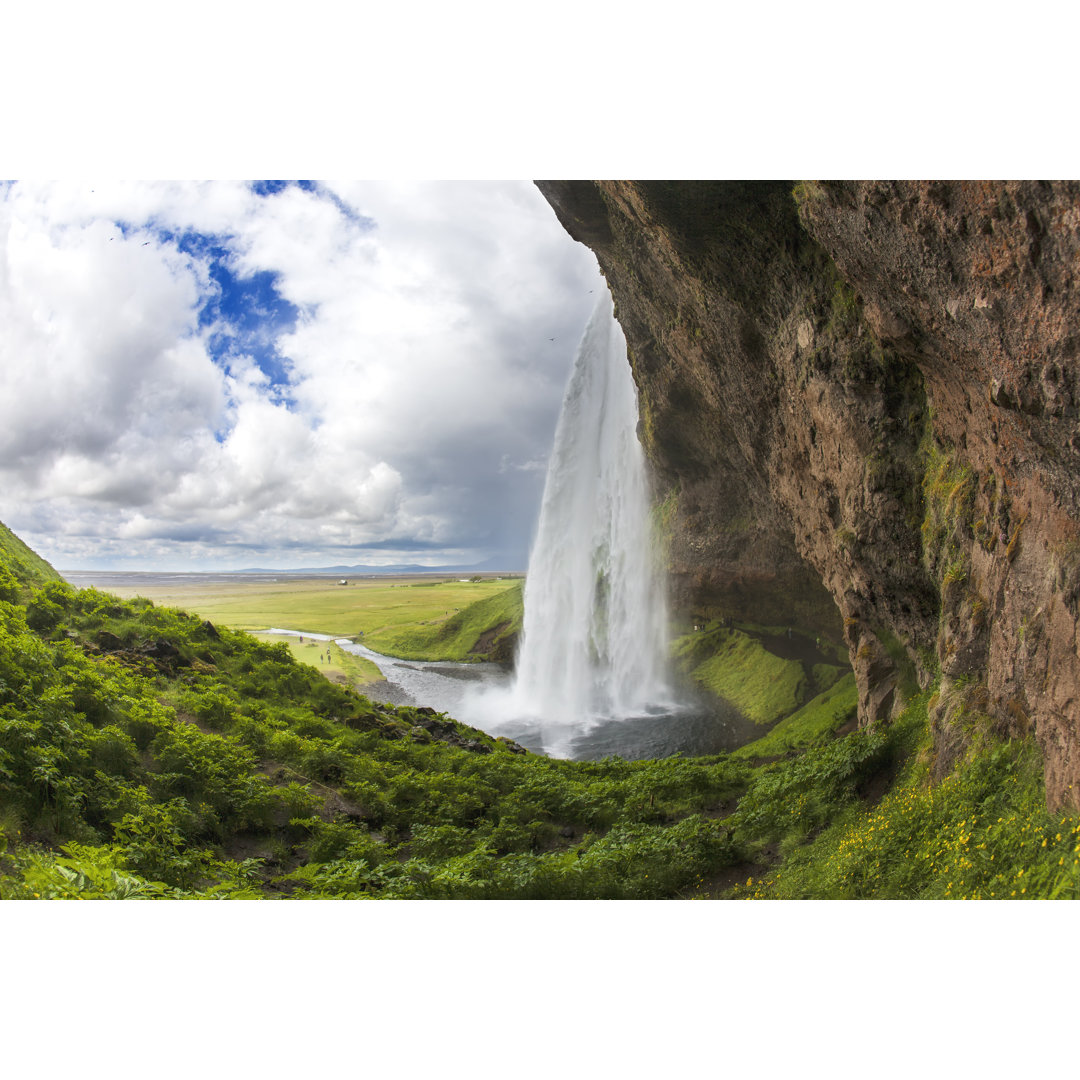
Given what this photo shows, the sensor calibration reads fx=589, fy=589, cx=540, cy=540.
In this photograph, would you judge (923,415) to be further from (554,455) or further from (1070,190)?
(554,455)

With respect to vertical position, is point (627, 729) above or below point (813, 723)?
below

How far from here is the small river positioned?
53.2 ft

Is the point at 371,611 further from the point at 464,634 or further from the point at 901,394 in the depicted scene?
the point at 901,394

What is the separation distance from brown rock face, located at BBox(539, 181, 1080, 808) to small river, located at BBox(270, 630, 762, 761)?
16.1 ft

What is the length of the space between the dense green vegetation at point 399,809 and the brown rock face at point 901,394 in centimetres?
84

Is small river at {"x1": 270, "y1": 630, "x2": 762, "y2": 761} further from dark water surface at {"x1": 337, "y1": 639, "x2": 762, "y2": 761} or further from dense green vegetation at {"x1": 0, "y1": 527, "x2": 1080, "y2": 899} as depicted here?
dense green vegetation at {"x1": 0, "y1": 527, "x2": 1080, "y2": 899}

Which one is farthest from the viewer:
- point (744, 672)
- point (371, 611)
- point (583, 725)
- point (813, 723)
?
point (371, 611)

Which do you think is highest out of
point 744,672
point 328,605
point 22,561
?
point 22,561

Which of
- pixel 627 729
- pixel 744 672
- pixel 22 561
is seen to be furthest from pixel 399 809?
pixel 744 672

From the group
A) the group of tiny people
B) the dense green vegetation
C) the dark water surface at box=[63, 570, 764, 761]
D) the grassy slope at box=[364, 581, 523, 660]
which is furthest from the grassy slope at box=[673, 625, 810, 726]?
the group of tiny people

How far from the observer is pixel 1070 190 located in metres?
4.05

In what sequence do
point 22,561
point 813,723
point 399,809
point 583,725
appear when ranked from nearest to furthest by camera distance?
point 399,809 → point 22,561 → point 813,723 → point 583,725

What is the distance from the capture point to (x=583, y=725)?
19.3 m

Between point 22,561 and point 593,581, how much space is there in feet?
59.5
